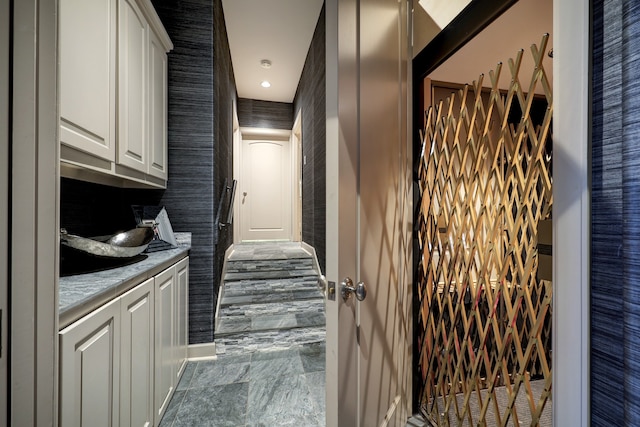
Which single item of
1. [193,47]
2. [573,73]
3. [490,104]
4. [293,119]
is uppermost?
[293,119]

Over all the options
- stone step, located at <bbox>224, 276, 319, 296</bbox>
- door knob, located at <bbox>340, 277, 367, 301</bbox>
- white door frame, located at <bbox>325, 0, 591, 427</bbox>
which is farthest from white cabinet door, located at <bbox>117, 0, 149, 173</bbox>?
white door frame, located at <bbox>325, 0, 591, 427</bbox>

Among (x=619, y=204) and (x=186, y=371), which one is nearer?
(x=619, y=204)

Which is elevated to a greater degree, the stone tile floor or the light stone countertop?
the light stone countertop

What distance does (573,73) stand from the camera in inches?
20.7

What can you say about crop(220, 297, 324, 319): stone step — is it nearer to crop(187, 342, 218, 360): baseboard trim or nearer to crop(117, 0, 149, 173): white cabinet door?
crop(187, 342, 218, 360): baseboard trim

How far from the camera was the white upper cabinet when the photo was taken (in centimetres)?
93

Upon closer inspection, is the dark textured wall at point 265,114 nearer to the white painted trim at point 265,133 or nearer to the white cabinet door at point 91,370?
the white painted trim at point 265,133

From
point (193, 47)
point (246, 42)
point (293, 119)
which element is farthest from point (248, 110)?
point (193, 47)

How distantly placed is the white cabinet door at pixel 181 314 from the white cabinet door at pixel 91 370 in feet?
2.29

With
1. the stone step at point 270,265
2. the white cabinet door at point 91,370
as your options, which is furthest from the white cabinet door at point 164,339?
the stone step at point 270,265

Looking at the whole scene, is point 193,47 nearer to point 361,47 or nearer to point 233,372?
point 361,47

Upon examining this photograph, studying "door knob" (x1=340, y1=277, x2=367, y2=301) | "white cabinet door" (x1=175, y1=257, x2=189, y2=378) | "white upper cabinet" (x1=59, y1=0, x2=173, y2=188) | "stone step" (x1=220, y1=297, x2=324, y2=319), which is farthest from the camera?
"stone step" (x1=220, y1=297, x2=324, y2=319)

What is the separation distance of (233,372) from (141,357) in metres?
0.86

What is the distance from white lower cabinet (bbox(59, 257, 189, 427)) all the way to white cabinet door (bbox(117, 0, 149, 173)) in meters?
0.63
